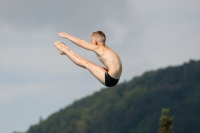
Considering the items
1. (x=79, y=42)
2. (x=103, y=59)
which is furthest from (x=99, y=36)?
(x=103, y=59)

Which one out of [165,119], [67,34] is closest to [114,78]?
[67,34]

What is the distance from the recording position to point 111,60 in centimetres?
3447

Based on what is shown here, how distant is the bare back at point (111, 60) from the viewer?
1358 inches

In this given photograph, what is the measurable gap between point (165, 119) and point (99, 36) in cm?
6264

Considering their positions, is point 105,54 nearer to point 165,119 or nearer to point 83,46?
point 83,46

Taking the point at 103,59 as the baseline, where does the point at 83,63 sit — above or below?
above

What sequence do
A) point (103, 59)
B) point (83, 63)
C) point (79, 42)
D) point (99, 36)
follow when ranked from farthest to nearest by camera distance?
1. point (83, 63)
2. point (103, 59)
3. point (99, 36)
4. point (79, 42)

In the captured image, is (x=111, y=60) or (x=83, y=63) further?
(x=83, y=63)

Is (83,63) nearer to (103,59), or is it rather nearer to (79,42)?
(103,59)

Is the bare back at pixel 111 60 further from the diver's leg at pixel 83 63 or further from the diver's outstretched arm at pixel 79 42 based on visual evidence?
the diver's leg at pixel 83 63

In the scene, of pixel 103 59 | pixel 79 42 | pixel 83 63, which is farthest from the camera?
pixel 83 63

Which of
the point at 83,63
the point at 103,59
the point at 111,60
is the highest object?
the point at 83,63

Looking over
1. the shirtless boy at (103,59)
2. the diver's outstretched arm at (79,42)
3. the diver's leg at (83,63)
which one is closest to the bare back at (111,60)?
the shirtless boy at (103,59)

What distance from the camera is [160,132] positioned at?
9694cm
